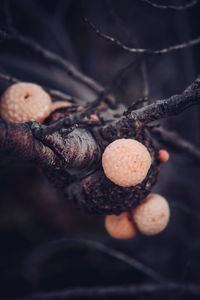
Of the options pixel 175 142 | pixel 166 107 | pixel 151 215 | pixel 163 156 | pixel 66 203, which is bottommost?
pixel 66 203

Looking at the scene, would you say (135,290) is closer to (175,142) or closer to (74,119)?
(175,142)

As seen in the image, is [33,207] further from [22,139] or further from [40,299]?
[22,139]

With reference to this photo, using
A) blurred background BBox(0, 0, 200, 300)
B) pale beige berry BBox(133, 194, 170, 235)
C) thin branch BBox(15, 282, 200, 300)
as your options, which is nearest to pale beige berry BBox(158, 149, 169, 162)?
pale beige berry BBox(133, 194, 170, 235)

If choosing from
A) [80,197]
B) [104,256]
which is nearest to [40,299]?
[104,256]

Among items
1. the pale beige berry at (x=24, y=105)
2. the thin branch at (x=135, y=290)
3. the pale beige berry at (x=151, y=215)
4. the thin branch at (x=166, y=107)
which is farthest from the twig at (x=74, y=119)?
the thin branch at (x=135, y=290)

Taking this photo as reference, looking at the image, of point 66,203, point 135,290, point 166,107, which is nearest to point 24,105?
point 166,107

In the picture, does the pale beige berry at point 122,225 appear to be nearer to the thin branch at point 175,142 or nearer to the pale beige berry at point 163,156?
the pale beige berry at point 163,156
